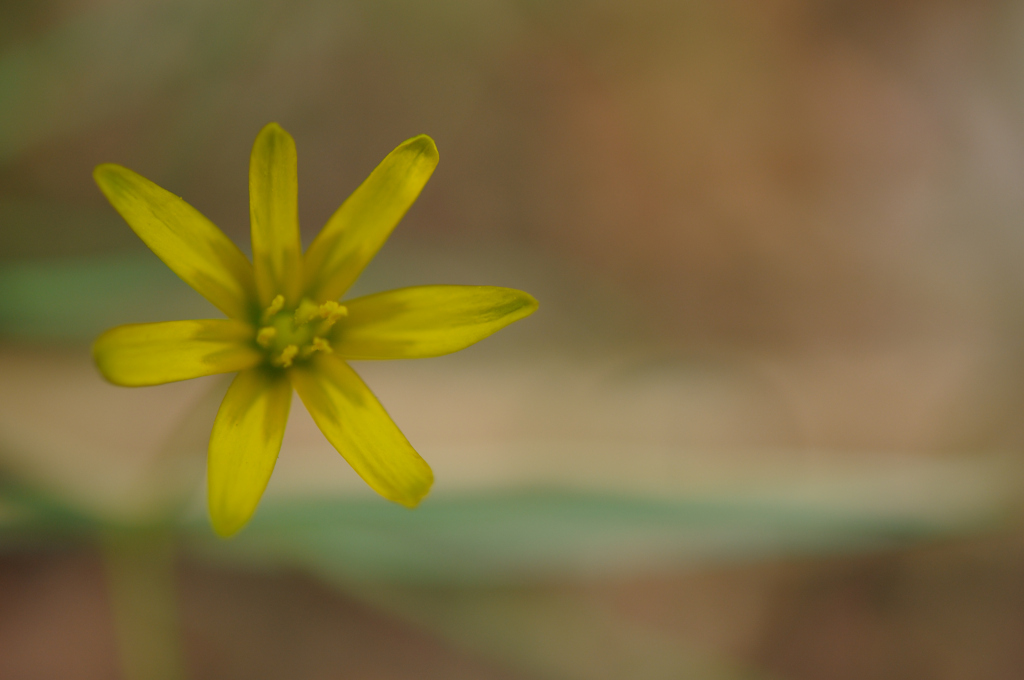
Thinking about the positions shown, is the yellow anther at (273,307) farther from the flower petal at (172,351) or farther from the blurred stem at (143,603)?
the blurred stem at (143,603)

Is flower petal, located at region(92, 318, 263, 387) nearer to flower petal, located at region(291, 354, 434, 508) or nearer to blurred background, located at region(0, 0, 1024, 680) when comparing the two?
flower petal, located at region(291, 354, 434, 508)

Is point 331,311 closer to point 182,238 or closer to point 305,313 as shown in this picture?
point 305,313

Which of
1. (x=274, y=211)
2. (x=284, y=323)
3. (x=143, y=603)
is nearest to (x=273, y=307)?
(x=284, y=323)

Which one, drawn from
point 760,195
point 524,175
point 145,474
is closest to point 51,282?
point 145,474

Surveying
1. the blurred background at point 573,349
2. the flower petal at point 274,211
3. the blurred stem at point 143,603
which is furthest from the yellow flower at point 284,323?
the blurred stem at point 143,603

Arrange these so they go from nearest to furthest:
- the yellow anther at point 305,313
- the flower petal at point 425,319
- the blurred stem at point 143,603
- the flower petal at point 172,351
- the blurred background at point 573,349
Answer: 1. the flower petal at point 172,351
2. the flower petal at point 425,319
3. the yellow anther at point 305,313
4. the blurred stem at point 143,603
5. the blurred background at point 573,349
